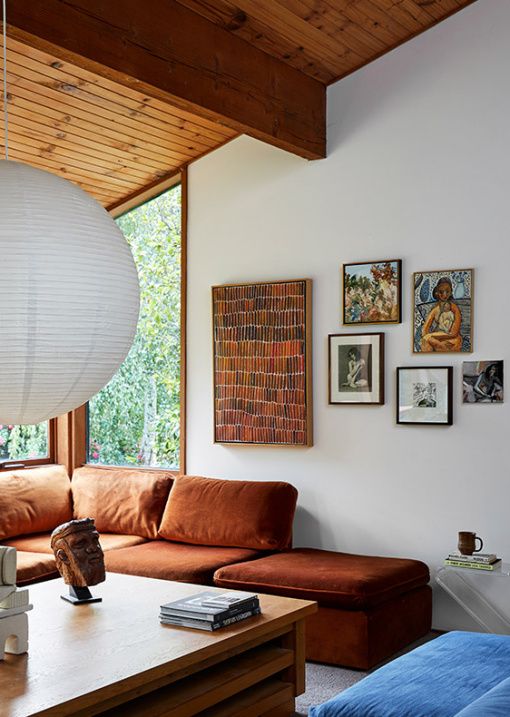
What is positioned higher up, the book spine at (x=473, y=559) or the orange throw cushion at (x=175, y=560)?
the book spine at (x=473, y=559)

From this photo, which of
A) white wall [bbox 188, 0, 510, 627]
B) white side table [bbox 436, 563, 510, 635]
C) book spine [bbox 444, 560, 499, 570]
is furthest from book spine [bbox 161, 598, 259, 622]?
white wall [bbox 188, 0, 510, 627]

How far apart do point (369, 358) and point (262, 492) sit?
932 millimetres

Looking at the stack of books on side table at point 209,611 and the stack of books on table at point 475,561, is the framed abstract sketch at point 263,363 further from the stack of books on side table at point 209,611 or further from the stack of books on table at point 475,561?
the stack of books on side table at point 209,611

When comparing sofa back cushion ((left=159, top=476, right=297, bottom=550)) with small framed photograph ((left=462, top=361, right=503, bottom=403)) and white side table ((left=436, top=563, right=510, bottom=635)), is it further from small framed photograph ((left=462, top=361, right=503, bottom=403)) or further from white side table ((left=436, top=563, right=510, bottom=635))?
small framed photograph ((left=462, top=361, right=503, bottom=403))

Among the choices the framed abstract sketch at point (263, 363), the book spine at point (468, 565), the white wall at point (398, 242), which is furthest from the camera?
the framed abstract sketch at point (263, 363)

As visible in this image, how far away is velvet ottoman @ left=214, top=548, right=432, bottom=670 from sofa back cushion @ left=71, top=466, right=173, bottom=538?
0.95m

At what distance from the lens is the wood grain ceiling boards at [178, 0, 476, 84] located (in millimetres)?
4188

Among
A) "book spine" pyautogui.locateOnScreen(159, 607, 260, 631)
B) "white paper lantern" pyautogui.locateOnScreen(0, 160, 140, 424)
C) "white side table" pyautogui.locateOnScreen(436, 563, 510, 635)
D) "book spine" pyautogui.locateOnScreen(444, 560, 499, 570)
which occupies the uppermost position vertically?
"white paper lantern" pyautogui.locateOnScreen(0, 160, 140, 424)

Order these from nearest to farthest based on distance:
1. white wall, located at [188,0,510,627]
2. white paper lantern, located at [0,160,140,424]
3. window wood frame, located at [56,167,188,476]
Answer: white paper lantern, located at [0,160,140,424], white wall, located at [188,0,510,627], window wood frame, located at [56,167,188,476]

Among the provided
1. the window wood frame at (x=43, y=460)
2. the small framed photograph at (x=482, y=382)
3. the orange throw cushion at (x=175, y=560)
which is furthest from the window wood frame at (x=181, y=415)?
the small framed photograph at (x=482, y=382)

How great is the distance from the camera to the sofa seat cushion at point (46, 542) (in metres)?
4.93

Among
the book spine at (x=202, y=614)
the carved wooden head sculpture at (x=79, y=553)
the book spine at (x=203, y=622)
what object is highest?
the carved wooden head sculpture at (x=79, y=553)

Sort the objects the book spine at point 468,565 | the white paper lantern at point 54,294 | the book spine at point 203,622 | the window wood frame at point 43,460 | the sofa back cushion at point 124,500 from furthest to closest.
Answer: the window wood frame at point 43,460, the sofa back cushion at point 124,500, the book spine at point 468,565, the book spine at point 203,622, the white paper lantern at point 54,294

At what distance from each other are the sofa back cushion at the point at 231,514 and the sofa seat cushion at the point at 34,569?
74 cm
